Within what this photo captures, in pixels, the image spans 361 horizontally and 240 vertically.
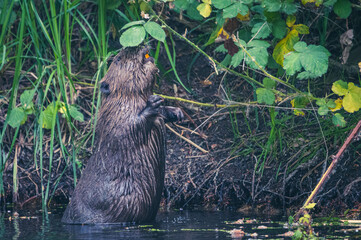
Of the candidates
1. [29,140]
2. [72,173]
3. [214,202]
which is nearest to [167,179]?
[214,202]

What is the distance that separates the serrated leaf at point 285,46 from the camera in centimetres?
436

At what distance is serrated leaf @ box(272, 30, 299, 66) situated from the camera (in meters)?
4.36

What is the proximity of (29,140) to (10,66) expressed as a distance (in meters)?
0.81

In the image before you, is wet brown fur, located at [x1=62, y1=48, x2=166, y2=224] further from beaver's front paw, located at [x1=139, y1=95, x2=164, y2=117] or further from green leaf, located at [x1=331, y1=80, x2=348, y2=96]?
green leaf, located at [x1=331, y1=80, x2=348, y2=96]

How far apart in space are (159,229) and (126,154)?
22.7 inches

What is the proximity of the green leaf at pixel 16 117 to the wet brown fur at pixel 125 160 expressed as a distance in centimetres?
106

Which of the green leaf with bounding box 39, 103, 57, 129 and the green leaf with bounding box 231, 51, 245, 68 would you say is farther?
the green leaf with bounding box 39, 103, 57, 129

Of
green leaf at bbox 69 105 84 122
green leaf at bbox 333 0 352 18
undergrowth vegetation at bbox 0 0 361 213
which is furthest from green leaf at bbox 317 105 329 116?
green leaf at bbox 69 105 84 122

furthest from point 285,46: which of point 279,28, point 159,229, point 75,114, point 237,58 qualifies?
point 75,114

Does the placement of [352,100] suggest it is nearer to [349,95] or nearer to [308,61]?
[349,95]

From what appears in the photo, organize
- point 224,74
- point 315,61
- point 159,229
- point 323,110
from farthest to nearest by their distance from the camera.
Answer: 1. point 224,74
2. point 323,110
3. point 315,61
4. point 159,229

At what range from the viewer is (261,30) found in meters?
4.41

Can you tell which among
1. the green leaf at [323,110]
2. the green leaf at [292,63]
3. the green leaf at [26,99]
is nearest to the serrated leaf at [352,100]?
the green leaf at [323,110]

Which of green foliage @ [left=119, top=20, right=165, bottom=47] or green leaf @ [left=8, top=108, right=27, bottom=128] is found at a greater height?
green foliage @ [left=119, top=20, right=165, bottom=47]
